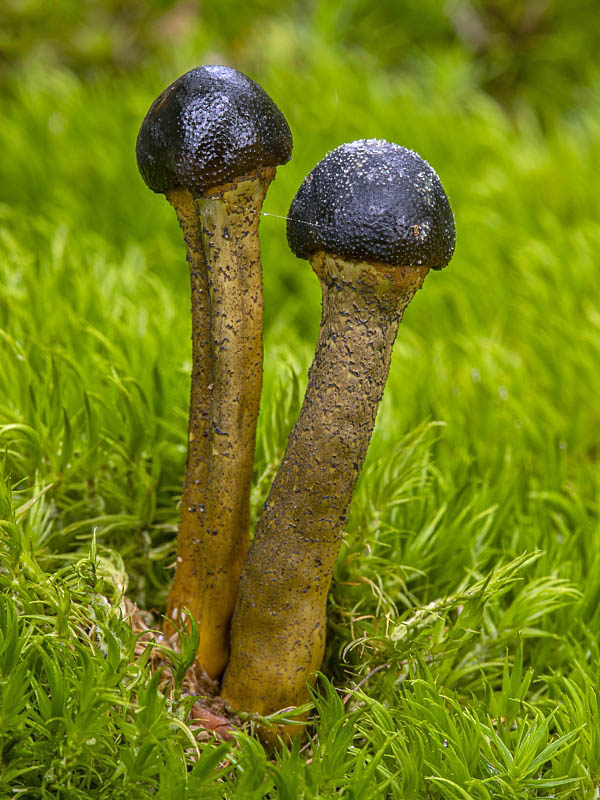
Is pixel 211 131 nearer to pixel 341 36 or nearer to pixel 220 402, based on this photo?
pixel 220 402

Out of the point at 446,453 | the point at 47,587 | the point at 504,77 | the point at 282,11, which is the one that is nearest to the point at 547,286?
the point at 446,453

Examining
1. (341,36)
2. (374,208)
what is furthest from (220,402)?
(341,36)

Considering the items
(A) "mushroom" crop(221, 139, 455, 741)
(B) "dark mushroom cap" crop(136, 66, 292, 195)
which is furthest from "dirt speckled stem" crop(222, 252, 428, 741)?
(B) "dark mushroom cap" crop(136, 66, 292, 195)

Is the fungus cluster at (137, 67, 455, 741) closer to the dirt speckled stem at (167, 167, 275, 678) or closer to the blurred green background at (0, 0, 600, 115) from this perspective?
the dirt speckled stem at (167, 167, 275, 678)

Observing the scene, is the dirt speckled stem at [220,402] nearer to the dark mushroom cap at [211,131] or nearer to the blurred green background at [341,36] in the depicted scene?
the dark mushroom cap at [211,131]

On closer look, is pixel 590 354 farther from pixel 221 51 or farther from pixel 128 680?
pixel 221 51
